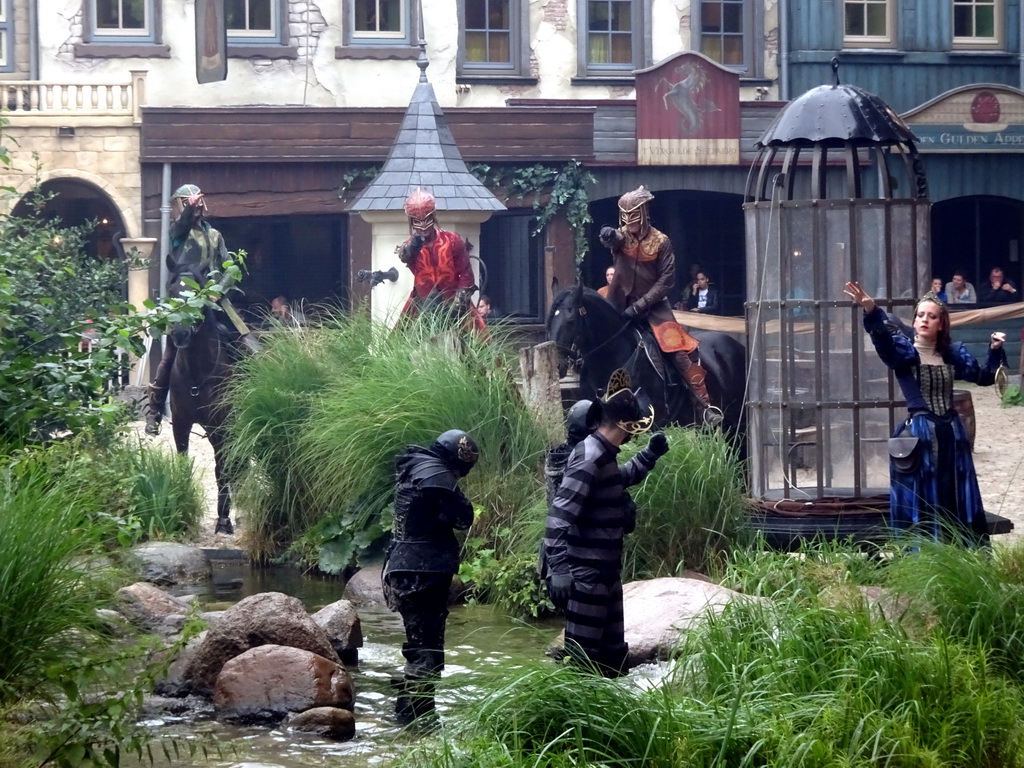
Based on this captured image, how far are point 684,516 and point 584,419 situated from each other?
2.47 m

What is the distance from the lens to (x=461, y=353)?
1038 cm

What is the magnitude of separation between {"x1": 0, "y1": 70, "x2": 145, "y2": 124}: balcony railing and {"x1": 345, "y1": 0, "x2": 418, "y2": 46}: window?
338 centimetres

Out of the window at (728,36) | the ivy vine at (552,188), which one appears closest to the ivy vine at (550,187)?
the ivy vine at (552,188)

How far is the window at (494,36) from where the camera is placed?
73.6 feet

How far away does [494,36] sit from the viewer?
22.5m

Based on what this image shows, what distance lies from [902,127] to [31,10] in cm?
1541

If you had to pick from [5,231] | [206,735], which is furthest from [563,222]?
[206,735]

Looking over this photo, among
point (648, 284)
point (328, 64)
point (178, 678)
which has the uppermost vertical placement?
point (328, 64)

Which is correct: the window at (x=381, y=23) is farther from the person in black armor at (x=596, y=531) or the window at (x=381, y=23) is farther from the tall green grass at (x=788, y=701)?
the tall green grass at (x=788, y=701)

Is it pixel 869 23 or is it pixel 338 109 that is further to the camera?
pixel 869 23

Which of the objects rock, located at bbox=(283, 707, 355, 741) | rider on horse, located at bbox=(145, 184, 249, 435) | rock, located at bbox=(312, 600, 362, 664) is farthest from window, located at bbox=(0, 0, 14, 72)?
rock, located at bbox=(283, 707, 355, 741)

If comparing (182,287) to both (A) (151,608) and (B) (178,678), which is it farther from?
(B) (178,678)

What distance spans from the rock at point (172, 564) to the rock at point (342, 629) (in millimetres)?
2167

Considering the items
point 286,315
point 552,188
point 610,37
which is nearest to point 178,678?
point 286,315
